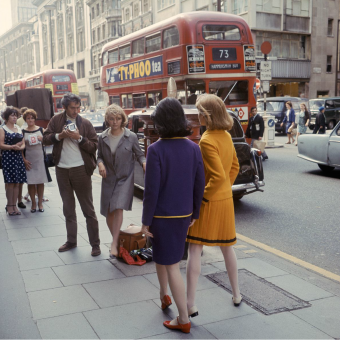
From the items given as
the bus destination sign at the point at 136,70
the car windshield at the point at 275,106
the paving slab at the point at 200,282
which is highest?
the bus destination sign at the point at 136,70

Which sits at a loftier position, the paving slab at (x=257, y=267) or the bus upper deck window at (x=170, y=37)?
the bus upper deck window at (x=170, y=37)

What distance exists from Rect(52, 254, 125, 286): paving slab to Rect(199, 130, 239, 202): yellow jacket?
4.88ft

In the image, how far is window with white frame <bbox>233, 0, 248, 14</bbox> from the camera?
3425cm

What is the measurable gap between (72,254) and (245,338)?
103 inches

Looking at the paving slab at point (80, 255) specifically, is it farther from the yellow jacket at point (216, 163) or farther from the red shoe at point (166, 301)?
the yellow jacket at point (216, 163)

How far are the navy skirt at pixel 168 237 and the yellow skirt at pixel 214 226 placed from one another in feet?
1.11

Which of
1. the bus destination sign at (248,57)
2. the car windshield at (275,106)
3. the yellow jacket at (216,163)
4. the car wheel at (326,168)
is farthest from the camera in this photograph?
the car windshield at (275,106)

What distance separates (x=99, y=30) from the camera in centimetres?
5528

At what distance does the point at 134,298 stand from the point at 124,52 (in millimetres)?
14114

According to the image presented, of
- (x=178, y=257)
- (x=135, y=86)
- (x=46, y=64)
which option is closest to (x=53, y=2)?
(x=46, y=64)

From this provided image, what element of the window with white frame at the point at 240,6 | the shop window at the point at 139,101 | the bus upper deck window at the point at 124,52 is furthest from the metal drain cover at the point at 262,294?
the window with white frame at the point at 240,6

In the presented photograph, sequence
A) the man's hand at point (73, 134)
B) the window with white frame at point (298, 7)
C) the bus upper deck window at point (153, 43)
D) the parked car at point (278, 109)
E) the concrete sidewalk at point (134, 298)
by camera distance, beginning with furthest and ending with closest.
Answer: the window with white frame at point (298, 7)
the parked car at point (278, 109)
the bus upper deck window at point (153, 43)
the man's hand at point (73, 134)
the concrete sidewalk at point (134, 298)

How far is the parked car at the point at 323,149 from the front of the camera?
34.4ft

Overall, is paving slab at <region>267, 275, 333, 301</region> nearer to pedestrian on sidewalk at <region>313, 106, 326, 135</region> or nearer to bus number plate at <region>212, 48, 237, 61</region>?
bus number plate at <region>212, 48, 237, 61</region>
